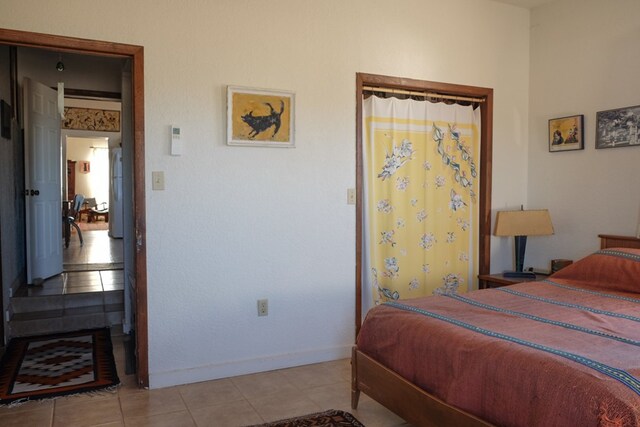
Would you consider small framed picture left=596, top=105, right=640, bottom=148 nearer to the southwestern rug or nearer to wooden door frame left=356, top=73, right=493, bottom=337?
wooden door frame left=356, top=73, right=493, bottom=337

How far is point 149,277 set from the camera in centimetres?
283

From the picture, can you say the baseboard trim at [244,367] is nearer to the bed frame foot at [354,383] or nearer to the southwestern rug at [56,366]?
the southwestern rug at [56,366]

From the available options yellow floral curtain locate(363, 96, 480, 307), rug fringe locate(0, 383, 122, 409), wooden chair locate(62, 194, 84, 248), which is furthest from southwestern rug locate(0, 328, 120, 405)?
wooden chair locate(62, 194, 84, 248)

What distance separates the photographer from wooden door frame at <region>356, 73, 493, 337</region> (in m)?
3.37

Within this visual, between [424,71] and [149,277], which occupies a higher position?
[424,71]

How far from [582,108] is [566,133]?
206 mm

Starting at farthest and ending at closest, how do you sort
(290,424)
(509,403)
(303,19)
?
(303,19), (290,424), (509,403)

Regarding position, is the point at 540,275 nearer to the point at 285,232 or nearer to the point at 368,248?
the point at 368,248

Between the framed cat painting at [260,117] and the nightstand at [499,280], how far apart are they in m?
1.82

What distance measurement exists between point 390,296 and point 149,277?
168cm

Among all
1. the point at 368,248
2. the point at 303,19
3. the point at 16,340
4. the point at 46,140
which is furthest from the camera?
the point at 46,140

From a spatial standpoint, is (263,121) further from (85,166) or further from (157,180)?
(85,166)

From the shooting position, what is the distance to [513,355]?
5.42 ft

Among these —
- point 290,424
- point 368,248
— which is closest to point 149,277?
point 290,424
